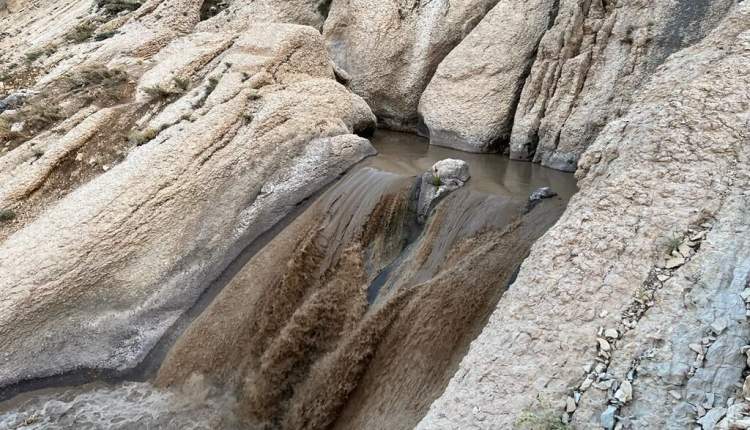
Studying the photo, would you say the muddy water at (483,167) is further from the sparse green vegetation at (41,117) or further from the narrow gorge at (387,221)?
the sparse green vegetation at (41,117)

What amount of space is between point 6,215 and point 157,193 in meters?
2.32

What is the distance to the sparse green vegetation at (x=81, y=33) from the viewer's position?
13492 millimetres

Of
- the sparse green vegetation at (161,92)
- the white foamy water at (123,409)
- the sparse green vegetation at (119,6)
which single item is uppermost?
the sparse green vegetation at (119,6)

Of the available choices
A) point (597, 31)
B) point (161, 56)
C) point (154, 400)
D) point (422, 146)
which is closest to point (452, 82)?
point (422, 146)

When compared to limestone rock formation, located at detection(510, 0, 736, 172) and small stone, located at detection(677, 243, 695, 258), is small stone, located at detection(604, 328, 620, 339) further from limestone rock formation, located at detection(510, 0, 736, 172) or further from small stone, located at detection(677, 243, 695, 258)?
limestone rock formation, located at detection(510, 0, 736, 172)

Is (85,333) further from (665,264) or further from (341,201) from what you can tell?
(665,264)

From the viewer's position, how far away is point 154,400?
24.2 ft

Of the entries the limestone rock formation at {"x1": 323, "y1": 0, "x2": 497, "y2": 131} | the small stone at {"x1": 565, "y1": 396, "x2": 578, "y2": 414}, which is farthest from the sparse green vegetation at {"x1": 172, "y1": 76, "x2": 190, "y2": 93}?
the small stone at {"x1": 565, "y1": 396, "x2": 578, "y2": 414}

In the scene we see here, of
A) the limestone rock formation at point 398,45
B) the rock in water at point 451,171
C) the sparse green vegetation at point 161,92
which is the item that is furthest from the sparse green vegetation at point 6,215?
the limestone rock formation at point 398,45

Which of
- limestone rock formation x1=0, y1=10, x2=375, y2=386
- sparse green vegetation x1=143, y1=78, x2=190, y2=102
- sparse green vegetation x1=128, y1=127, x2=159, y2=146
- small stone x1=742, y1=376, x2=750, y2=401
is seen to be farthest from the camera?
sparse green vegetation x1=143, y1=78, x2=190, y2=102

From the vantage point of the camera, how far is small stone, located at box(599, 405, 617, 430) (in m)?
3.91

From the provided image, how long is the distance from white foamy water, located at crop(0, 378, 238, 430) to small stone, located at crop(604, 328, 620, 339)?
4516 millimetres

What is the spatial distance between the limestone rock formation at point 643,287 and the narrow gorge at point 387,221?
2 cm

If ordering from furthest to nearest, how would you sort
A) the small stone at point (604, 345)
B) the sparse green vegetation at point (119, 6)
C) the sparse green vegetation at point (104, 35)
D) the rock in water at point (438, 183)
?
the sparse green vegetation at point (119, 6)
the sparse green vegetation at point (104, 35)
the rock in water at point (438, 183)
the small stone at point (604, 345)
